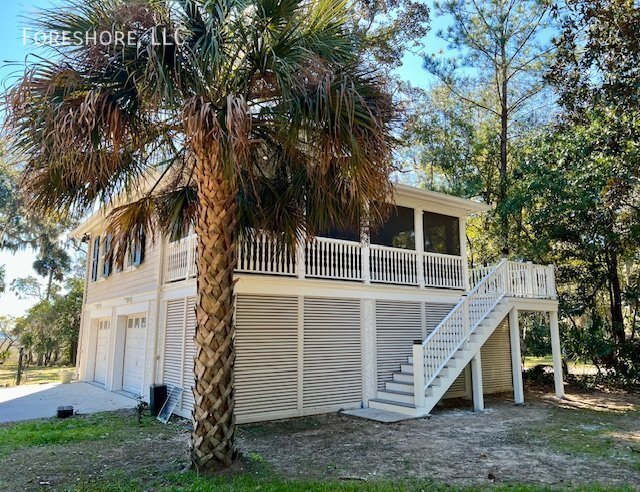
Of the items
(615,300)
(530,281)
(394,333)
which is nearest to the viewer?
(394,333)

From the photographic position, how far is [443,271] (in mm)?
12562

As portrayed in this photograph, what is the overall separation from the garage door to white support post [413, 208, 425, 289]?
7.30 metres

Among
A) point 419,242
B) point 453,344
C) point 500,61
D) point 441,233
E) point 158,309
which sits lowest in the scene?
point 453,344

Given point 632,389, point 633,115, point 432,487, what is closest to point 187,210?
point 432,487

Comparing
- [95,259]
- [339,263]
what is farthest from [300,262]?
[95,259]

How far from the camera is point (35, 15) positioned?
16.5 ft

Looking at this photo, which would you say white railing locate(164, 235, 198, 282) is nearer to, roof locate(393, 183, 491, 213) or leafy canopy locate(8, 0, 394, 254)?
leafy canopy locate(8, 0, 394, 254)

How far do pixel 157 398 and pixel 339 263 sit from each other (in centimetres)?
481

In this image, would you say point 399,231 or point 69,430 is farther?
point 399,231

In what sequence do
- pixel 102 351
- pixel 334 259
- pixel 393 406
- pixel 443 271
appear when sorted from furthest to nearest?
pixel 102 351 < pixel 443 271 < pixel 334 259 < pixel 393 406

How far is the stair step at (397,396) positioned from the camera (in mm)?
9909

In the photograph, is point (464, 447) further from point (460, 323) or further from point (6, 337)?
point (6, 337)

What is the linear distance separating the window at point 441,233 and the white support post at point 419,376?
385 centimetres

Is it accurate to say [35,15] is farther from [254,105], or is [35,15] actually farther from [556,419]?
[556,419]
